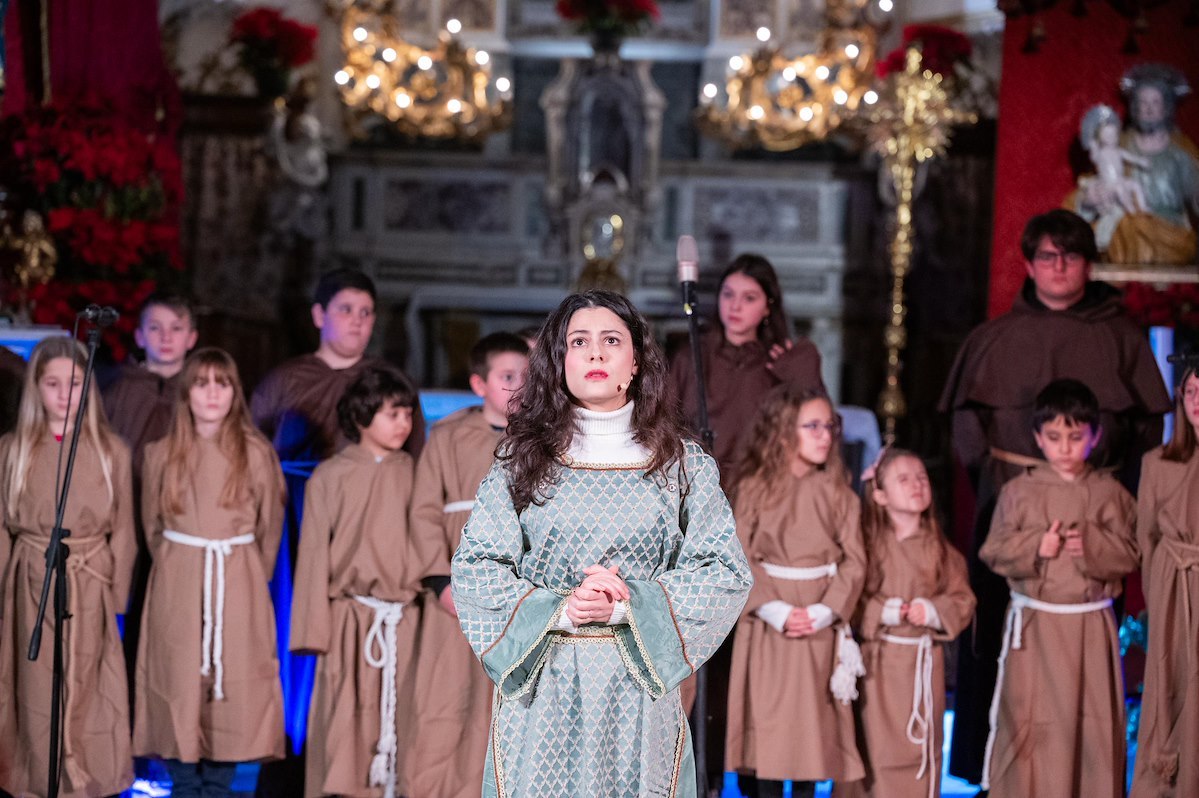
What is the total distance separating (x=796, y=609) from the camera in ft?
14.9

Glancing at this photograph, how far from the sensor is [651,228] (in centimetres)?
1041

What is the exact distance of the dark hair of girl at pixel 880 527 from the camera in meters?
4.72

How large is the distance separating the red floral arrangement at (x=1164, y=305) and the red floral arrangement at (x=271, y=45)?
19.0ft

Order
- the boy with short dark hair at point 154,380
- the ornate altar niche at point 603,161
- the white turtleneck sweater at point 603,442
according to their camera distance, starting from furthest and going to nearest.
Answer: the ornate altar niche at point 603,161
the boy with short dark hair at point 154,380
the white turtleneck sweater at point 603,442

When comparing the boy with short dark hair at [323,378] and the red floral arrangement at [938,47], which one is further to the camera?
the red floral arrangement at [938,47]

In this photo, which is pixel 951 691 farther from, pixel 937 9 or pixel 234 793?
pixel 937 9

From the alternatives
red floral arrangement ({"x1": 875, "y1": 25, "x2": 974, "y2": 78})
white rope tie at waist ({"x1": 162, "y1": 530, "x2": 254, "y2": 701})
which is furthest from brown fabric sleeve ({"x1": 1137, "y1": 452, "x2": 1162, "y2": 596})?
red floral arrangement ({"x1": 875, "y1": 25, "x2": 974, "y2": 78})

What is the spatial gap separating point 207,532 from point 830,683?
6.55 feet

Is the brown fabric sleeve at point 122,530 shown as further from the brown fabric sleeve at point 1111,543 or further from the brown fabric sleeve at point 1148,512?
the brown fabric sleeve at point 1148,512

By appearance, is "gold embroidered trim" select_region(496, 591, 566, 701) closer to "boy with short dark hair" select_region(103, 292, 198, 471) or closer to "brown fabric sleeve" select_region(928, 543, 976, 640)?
"brown fabric sleeve" select_region(928, 543, 976, 640)

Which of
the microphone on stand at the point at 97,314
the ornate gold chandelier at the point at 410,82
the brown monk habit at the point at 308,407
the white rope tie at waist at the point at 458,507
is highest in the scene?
the ornate gold chandelier at the point at 410,82

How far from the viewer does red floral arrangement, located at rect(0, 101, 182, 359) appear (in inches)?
234

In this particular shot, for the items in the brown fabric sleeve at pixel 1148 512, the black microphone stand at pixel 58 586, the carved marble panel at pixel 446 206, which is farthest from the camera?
the carved marble panel at pixel 446 206

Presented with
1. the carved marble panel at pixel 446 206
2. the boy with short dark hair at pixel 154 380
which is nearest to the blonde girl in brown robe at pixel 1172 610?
the boy with short dark hair at pixel 154 380
